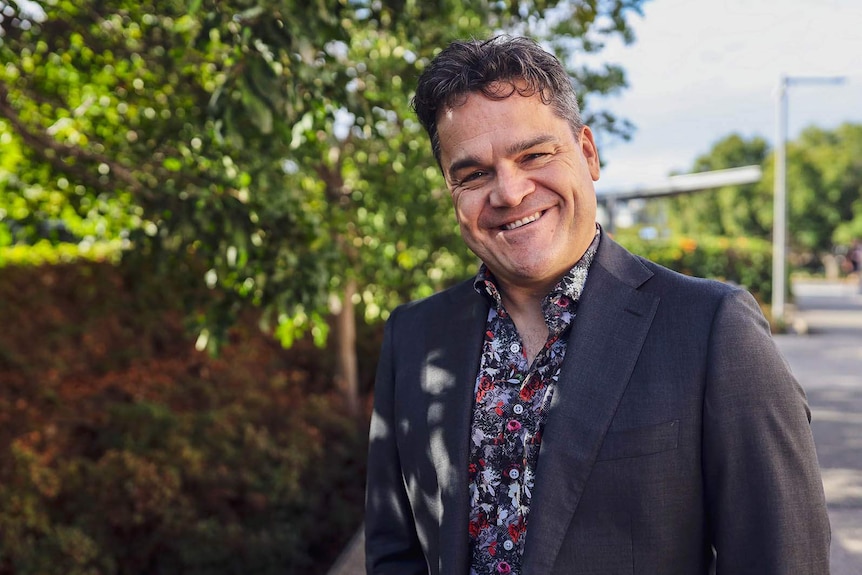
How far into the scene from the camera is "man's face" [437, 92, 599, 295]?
5.81 feet

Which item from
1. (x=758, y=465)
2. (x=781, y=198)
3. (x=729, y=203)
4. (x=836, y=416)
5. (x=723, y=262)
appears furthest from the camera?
(x=729, y=203)

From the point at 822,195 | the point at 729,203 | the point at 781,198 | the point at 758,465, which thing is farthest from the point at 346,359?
the point at 729,203

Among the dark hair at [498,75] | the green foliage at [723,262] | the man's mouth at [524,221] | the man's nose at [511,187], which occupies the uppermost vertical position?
the dark hair at [498,75]

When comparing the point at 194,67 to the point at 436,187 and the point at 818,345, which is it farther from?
the point at 818,345

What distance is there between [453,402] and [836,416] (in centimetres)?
738

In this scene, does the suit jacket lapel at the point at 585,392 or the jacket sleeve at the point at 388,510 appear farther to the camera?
the jacket sleeve at the point at 388,510

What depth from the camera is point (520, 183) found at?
5.86 feet

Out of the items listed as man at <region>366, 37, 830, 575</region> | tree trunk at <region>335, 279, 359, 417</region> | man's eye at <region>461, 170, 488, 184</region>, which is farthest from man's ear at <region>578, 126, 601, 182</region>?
tree trunk at <region>335, 279, 359, 417</region>

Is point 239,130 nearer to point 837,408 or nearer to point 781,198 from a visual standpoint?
point 837,408

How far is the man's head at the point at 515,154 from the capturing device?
177cm

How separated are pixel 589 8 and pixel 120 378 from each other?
19.2ft

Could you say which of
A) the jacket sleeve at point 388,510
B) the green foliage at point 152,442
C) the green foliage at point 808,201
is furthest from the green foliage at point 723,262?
the green foliage at point 808,201

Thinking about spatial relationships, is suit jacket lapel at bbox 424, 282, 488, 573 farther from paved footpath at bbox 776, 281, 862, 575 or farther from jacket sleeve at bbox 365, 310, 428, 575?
paved footpath at bbox 776, 281, 862, 575

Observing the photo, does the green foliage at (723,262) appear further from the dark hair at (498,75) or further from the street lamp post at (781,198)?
the dark hair at (498,75)
